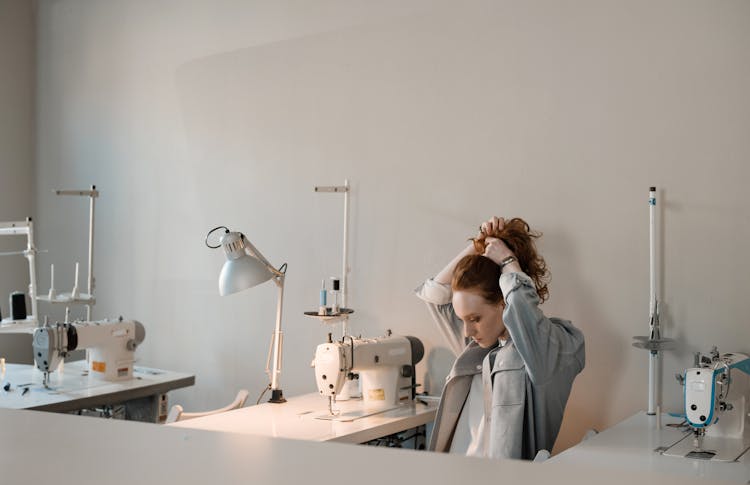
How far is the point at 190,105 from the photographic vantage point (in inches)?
173

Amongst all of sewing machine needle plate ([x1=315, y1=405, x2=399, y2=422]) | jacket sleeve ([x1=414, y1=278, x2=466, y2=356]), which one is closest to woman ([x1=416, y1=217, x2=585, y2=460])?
jacket sleeve ([x1=414, y1=278, x2=466, y2=356])

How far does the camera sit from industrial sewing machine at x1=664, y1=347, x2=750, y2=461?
2.34 metres

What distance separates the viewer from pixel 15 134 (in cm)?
502

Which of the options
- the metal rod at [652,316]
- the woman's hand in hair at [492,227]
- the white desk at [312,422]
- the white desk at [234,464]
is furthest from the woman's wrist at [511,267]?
the white desk at [234,464]

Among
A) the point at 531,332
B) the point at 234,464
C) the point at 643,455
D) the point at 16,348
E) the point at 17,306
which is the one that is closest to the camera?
the point at 234,464

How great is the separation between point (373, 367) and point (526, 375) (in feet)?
2.19

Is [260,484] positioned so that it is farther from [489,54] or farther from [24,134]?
[24,134]

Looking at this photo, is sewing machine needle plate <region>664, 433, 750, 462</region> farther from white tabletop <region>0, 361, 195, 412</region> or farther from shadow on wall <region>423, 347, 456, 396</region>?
white tabletop <region>0, 361, 195, 412</region>

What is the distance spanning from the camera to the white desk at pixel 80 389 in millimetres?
3240

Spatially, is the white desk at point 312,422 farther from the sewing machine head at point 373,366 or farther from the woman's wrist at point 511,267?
the woman's wrist at point 511,267

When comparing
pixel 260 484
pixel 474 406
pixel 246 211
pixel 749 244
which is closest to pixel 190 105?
pixel 246 211

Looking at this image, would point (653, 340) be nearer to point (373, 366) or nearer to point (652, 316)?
point (652, 316)

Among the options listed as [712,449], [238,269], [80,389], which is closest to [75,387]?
[80,389]

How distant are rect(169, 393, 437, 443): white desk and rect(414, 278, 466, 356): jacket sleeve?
26 cm
